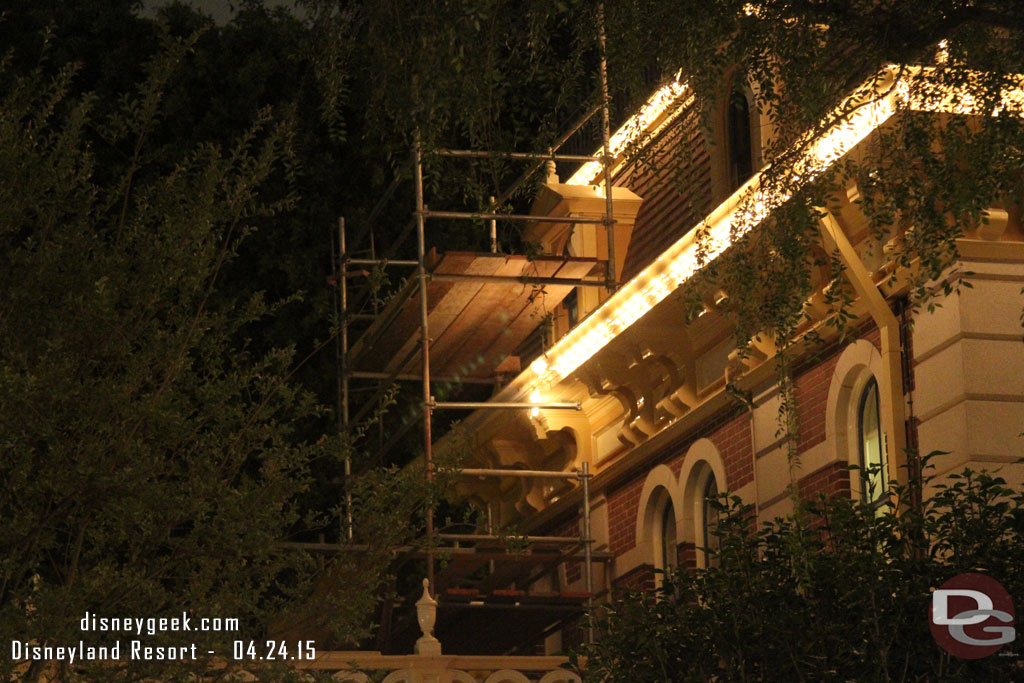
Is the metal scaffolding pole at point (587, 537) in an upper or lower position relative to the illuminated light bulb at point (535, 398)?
lower

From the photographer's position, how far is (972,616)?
1009 cm

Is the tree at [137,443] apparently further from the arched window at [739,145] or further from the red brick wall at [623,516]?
the red brick wall at [623,516]

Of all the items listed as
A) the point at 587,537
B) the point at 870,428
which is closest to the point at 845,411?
the point at 870,428

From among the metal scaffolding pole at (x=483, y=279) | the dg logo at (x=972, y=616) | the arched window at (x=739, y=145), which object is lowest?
the dg logo at (x=972, y=616)

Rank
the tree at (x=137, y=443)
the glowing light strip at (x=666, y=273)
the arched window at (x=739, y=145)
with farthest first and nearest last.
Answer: the arched window at (x=739, y=145) < the glowing light strip at (x=666, y=273) < the tree at (x=137, y=443)

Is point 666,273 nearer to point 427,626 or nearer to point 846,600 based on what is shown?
point 427,626

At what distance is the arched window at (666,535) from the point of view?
1812 centimetres

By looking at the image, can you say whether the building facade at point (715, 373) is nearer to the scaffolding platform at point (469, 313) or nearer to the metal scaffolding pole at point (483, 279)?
the metal scaffolding pole at point (483, 279)

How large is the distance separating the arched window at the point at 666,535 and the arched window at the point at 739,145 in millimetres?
3544

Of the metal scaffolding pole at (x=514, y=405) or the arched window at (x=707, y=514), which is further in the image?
the metal scaffolding pole at (x=514, y=405)

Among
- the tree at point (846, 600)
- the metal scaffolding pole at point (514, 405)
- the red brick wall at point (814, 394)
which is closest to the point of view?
the tree at point (846, 600)

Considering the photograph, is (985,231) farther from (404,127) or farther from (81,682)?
(81,682)

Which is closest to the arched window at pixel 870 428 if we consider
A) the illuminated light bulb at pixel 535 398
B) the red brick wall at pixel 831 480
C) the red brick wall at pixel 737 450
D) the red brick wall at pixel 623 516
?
the red brick wall at pixel 831 480

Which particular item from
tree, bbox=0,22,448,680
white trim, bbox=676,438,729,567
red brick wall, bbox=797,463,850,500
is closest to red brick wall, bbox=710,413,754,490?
white trim, bbox=676,438,729,567
